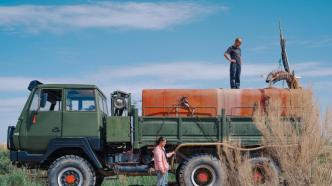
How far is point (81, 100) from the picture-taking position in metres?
13.8

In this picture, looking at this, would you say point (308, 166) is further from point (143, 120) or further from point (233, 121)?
point (143, 120)

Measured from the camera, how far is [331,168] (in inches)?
469

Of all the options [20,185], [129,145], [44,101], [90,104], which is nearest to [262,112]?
[129,145]

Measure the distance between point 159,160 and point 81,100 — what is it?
2580 mm

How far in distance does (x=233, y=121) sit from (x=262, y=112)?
822 millimetres

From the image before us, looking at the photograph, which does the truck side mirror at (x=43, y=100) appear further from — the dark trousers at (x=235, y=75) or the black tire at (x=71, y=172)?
the dark trousers at (x=235, y=75)

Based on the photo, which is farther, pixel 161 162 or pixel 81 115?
pixel 81 115

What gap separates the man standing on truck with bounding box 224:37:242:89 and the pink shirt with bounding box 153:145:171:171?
3236mm

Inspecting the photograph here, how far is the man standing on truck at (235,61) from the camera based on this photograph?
15.2 meters

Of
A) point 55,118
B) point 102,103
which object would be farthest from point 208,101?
point 55,118

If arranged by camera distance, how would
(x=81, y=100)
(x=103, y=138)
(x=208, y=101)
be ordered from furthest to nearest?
(x=208, y=101) → (x=103, y=138) → (x=81, y=100)

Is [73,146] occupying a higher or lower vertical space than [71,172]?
higher

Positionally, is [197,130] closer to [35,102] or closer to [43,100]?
[43,100]

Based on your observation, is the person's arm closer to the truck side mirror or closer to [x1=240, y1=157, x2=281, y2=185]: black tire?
[x1=240, y1=157, x2=281, y2=185]: black tire
